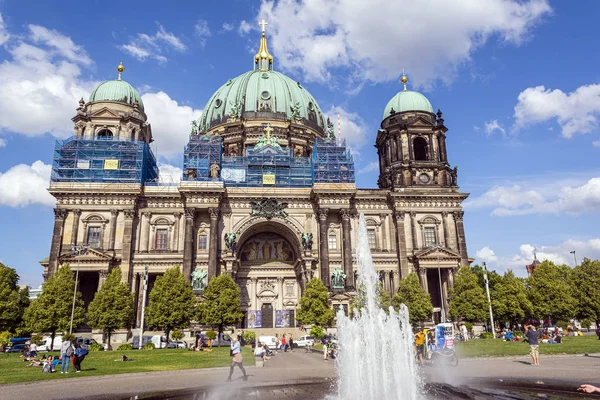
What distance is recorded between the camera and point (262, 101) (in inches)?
A: 2771

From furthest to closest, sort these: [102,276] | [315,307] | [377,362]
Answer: [102,276]
[315,307]
[377,362]

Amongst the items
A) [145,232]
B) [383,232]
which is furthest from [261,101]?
[383,232]

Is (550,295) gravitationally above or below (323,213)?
below

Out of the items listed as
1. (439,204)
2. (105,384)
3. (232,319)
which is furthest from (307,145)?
(105,384)

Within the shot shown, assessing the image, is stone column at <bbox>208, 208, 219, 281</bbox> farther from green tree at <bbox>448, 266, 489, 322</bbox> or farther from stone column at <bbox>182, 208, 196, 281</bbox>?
green tree at <bbox>448, 266, 489, 322</bbox>

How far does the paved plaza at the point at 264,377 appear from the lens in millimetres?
15562

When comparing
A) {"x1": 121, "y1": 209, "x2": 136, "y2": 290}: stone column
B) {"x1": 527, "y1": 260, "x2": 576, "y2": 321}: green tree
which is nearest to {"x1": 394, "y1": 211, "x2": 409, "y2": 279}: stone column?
{"x1": 527, "y1": 260, "x2": 576, "y2": 321}: green tree

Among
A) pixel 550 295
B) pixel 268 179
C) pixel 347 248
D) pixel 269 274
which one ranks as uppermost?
pixel 268 179

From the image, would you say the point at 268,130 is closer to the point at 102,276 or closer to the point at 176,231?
the point at 176,231

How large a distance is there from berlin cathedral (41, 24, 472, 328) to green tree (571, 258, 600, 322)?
16281mm

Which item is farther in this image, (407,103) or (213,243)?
(407,103)

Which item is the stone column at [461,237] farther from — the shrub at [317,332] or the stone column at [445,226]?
the shrub at [317,332]

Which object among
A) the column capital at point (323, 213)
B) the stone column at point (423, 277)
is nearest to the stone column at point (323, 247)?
the column capital at point (323, 213)

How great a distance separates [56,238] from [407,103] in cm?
4840
